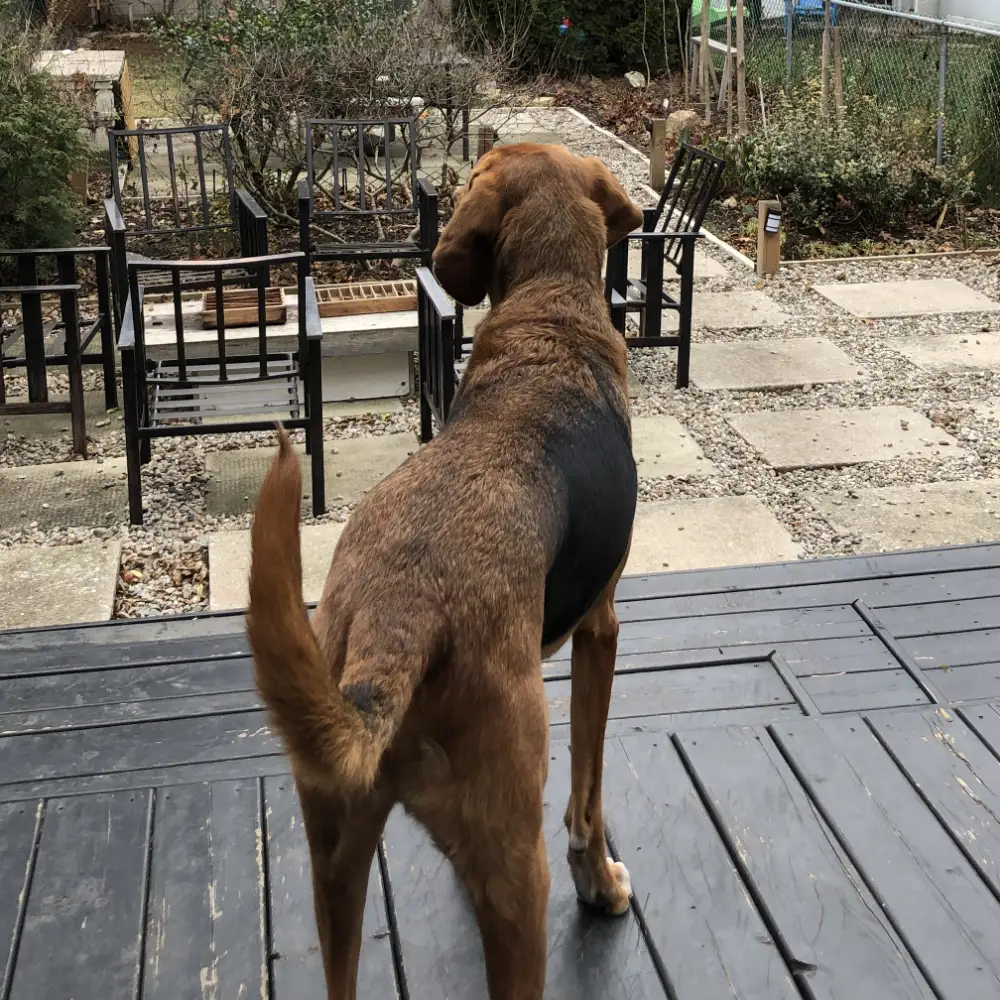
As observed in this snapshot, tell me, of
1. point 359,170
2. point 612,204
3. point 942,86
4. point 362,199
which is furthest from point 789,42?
point 612,204

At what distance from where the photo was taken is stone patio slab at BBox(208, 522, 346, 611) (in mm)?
4332

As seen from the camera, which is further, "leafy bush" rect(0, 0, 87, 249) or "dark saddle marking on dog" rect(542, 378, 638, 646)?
"leafy bush" rect(0, 0, 87, 249)

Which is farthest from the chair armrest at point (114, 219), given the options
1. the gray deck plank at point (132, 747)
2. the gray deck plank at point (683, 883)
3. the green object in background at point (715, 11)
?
the green object in background at point (715, 11)

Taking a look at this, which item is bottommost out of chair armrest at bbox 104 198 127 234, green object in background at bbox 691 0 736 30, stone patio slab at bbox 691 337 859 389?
stone patio slab at bbox 691 337 859 389

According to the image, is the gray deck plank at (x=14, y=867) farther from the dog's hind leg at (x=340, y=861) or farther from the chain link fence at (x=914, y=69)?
the chain link fence at (x=914, y=69)

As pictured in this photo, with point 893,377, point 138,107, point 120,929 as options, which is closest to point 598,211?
point 120,929

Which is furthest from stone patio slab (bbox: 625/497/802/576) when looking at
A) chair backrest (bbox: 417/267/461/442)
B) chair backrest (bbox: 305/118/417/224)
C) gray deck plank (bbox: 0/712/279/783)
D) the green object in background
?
the green object in background

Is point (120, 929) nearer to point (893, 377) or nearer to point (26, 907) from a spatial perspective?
point (26, 907)

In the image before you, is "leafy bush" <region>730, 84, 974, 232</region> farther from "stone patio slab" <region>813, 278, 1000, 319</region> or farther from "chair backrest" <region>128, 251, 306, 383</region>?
"chair backrest" <region>128, 251, 306, 383</region>

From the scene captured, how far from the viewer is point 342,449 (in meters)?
5.78

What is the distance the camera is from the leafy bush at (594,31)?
16.6 meters

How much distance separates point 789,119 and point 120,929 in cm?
965

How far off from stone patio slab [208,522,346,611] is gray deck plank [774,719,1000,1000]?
1.97 m

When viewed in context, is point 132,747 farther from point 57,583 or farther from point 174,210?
point 174,210
